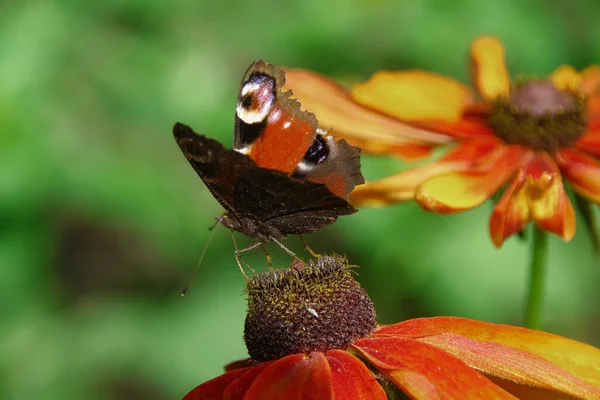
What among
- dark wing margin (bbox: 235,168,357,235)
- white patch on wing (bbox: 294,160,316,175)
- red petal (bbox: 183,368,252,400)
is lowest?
red petal (bbox: 183,368,252,400)

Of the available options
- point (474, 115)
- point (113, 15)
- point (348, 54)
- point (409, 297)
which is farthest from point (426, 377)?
point (113, 15)

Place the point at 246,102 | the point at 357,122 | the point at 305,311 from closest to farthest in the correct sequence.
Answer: the point at 305,311 → the point at 246,102 → the point at 357,122

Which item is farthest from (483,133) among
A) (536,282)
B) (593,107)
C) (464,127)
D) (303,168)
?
(303,168)

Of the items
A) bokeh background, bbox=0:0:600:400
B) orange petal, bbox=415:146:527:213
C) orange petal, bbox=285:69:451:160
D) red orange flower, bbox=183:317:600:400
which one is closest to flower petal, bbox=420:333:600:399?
red orange flower, bbox=183:317:600:400

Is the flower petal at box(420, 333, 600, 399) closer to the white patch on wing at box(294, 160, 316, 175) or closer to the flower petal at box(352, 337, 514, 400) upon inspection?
the flower petal at box(352, 337, 514, 400)

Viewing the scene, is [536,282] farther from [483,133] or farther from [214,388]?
[214,388]

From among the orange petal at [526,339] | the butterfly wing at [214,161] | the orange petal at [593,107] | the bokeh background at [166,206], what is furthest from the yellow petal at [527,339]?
the bokeh background at [166,206]
